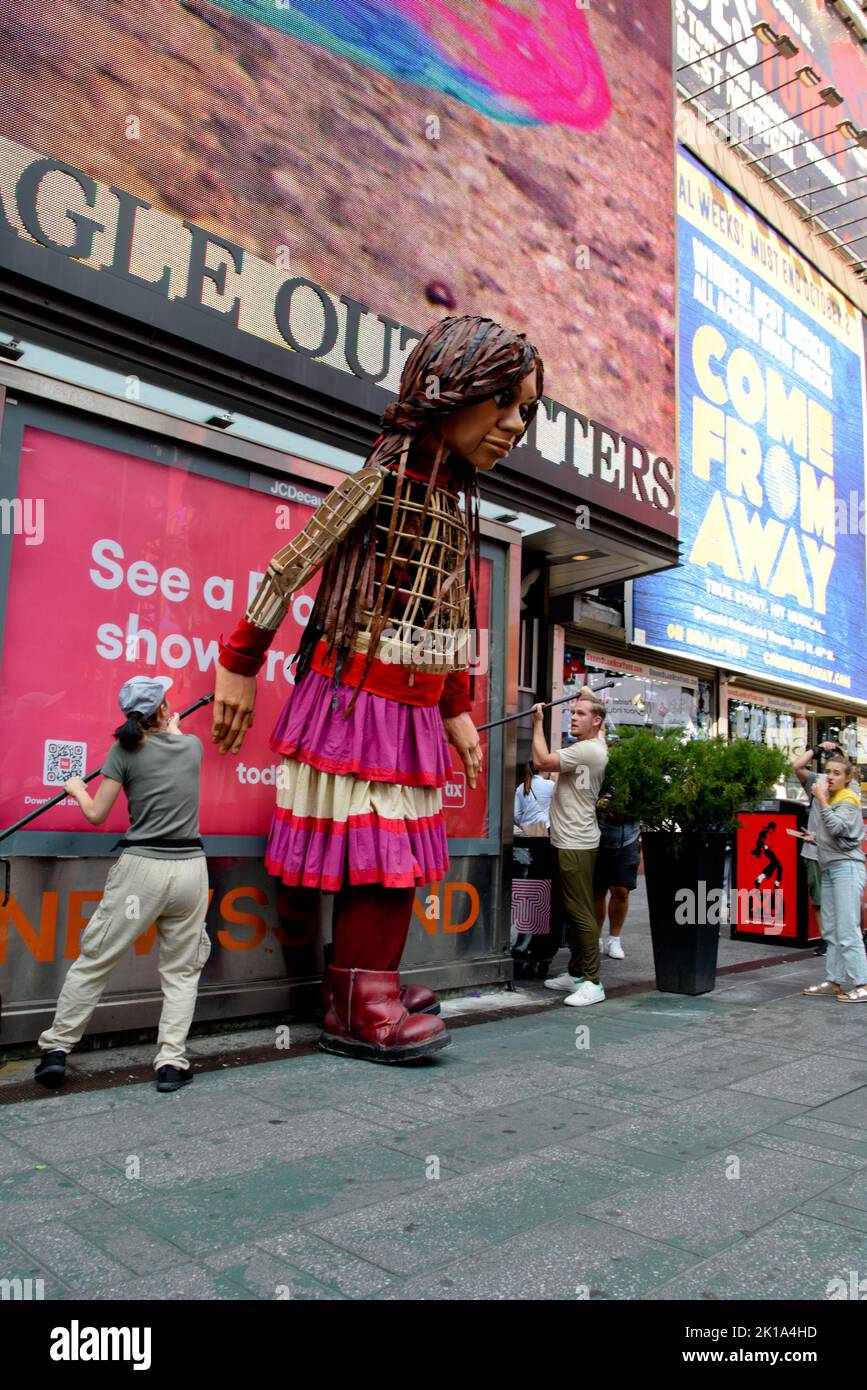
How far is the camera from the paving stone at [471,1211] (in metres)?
2.16

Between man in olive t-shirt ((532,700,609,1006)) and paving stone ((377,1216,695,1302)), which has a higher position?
man in olive t-shirt ((532,700,609,1006))

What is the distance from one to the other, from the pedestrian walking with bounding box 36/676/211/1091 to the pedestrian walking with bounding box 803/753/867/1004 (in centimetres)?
402

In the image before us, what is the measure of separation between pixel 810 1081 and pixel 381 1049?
5.51 ft

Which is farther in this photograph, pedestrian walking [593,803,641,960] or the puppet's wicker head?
pedestrian walking [593,803,641,960]

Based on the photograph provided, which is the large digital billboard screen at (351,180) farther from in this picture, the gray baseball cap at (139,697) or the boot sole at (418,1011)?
the boot sole at (418,1011)

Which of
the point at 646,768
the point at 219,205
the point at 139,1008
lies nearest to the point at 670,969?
the point at 646,768

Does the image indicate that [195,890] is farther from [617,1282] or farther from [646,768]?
[646,768]

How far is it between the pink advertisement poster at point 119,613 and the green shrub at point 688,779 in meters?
2.18

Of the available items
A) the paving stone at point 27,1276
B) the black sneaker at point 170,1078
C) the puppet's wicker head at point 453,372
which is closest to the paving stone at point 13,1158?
the paving stone at point 27,1276

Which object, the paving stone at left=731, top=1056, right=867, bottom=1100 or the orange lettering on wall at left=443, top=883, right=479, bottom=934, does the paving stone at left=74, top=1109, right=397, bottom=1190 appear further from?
the orange lettering on wall at left=443, top=883, right=479, bottom=934

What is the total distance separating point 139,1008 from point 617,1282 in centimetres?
240

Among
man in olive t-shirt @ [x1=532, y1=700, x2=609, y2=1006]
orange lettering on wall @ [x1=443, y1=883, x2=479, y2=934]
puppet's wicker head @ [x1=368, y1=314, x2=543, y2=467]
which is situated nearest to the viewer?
puppet's wicker head @ [x1=368, y1=314, x2=543, y2=467]

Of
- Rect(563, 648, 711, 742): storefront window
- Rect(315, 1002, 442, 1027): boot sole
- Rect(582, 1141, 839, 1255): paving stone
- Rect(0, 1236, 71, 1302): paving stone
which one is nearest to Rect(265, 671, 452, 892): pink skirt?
Rect(315, 1002, 442, 1027): boot sole

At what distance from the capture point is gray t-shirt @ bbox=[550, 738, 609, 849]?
5.61m
